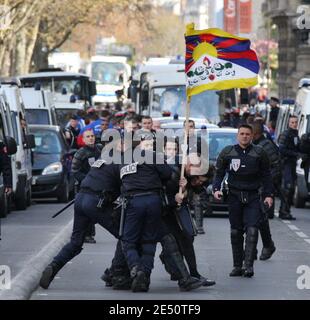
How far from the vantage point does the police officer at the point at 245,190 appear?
16.3m

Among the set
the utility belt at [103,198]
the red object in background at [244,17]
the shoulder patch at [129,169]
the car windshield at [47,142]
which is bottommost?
the car windshield at [47,142]

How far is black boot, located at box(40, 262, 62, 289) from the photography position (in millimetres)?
14695

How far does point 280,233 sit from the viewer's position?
22750 mm

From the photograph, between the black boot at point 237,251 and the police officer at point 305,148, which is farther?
the police officer at point 305,148

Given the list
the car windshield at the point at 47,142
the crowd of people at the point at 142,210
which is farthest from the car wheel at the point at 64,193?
the crowd of people at the point at 142,210

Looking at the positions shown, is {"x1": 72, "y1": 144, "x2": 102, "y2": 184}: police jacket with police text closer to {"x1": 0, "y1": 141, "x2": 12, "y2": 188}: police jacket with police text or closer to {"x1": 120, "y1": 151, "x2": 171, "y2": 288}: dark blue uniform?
{"x1": 0, "y1": 141, "x2": 12, "y2": 188}: police jacket with police text

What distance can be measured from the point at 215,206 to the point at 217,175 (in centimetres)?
948

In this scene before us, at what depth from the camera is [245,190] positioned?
53.6ft

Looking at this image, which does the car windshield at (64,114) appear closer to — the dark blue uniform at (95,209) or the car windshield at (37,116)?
the car windshield at (37,116)

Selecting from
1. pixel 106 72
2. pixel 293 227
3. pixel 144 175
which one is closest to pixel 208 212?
pixel 293 227

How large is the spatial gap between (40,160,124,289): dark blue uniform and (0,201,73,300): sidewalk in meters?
0.44

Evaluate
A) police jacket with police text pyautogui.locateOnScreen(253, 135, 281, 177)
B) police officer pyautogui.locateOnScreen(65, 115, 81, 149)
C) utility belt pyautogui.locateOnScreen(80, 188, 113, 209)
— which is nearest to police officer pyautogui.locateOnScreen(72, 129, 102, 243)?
police jacket with police text pyautogui.locateOnScreen(253, 135, 281, 177)
